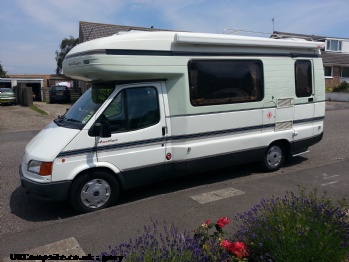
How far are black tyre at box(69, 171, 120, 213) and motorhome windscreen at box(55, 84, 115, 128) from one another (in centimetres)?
79

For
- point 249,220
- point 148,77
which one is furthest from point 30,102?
point 249,220

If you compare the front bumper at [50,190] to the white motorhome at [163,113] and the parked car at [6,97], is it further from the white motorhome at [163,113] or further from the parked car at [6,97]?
the parked car at [6,97]

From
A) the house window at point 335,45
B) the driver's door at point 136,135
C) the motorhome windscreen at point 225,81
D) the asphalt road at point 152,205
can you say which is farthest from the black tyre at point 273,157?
the house window at point 335,45

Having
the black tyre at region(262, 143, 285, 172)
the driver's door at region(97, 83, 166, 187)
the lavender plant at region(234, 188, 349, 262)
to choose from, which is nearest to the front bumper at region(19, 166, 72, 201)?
the driver's door at region(97, 83, 166, 187)

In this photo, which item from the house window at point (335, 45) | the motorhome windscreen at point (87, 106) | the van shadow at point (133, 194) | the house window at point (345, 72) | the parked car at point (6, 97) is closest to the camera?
the van shadow at point (133, 194)

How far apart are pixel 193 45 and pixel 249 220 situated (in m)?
3.26

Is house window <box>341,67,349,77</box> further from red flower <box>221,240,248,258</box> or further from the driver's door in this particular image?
red flower <box>221,240,248,258</box>

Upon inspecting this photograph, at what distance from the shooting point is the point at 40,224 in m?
4.52

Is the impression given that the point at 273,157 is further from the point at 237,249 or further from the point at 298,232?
the point at 237,249

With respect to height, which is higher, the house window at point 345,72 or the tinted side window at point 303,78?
the house window at point 345,72

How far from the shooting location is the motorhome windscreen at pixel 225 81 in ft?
18.4

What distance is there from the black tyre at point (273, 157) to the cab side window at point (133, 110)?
106 inches

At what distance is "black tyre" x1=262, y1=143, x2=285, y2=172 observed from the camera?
675 cm

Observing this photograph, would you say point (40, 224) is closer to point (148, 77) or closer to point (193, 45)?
point (148, 77)
